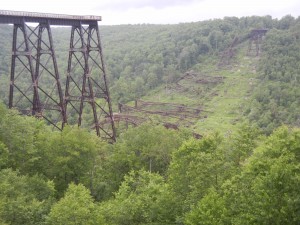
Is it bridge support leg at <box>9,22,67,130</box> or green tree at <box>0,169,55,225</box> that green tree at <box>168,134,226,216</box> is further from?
bridge support leg at <box>9,22,67,130</box>

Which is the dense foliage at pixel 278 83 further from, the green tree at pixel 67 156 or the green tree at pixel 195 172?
the green tree at pixel 67 156

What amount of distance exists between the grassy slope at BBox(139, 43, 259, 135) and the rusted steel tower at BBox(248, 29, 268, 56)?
2069 mm

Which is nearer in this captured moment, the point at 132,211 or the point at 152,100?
the point at 132,211

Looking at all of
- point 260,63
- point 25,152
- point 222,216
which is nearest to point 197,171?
point 222,216

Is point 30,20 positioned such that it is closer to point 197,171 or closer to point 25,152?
point 25,152

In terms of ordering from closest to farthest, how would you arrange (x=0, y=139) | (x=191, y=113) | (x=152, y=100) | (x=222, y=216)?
(x=222, y=216) → (x=0, y=139) → (x=191, y=113) → (x=152, y=100)

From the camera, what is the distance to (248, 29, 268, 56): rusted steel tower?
104m

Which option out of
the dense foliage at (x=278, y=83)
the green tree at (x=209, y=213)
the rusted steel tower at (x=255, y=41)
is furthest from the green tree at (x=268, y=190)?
the rusted steel tower at (x=255, y=41)

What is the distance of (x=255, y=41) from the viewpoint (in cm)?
10762

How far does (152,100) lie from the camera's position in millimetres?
90938

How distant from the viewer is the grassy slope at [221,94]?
2724 inches

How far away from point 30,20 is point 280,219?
20.9 m

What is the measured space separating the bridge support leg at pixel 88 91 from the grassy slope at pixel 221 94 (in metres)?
16.0

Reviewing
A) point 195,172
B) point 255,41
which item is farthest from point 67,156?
point 255,41
